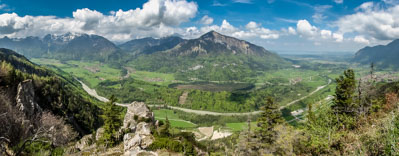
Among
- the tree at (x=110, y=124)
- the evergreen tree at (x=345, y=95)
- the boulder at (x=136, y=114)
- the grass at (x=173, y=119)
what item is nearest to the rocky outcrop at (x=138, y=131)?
the boulder at (x=136, y=114)

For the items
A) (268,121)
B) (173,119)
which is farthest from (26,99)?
(173,119)

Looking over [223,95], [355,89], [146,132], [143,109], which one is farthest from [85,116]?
[223,95]

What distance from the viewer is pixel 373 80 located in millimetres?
35188

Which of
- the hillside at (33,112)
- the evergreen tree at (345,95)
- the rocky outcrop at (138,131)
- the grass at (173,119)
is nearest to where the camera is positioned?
the hillside at (33,112)

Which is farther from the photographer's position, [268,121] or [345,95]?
[345,95]

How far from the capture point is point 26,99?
41.7 m

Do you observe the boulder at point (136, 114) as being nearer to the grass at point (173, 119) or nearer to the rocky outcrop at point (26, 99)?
the rocky outcrop at point (26, 99)

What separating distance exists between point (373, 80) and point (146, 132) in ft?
142

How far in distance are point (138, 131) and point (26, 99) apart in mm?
26038

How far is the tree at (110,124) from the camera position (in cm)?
3528

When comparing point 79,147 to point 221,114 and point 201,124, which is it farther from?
point 221,114

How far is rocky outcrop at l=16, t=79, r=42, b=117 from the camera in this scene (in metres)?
38.7

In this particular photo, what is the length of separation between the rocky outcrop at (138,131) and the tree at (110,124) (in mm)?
2915

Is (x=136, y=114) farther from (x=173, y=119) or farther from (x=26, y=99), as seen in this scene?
(x=173, y=119)
